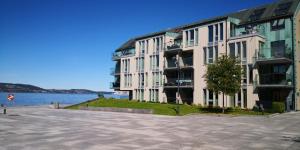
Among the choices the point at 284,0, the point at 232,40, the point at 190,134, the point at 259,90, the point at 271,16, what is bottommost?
the point at 190,134

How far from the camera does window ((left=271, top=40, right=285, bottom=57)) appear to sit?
35453mm

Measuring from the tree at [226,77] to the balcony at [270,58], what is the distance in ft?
16.5

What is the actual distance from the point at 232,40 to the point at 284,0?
350 inches

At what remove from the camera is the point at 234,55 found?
38.3m

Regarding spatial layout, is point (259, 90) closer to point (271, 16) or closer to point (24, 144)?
point (271, 16)

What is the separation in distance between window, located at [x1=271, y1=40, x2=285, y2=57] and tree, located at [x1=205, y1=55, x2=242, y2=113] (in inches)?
264

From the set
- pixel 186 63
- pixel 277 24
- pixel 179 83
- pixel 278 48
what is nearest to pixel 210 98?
pixel 179 83

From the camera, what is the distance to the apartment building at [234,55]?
3538 centimetres

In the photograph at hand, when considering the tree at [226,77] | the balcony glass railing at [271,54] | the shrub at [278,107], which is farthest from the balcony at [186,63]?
the shrub at [278,107]

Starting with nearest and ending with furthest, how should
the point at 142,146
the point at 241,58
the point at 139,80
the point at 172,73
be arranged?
the point at 142,146
the point at 241,58
the point at 172,73
the point at 139,80

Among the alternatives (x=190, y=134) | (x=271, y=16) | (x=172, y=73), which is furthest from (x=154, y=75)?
(x=190, y=134)

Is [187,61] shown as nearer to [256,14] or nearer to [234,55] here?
[234,55]

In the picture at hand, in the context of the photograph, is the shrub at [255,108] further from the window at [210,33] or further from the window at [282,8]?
the window at [282,8]

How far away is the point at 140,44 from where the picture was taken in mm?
55062
